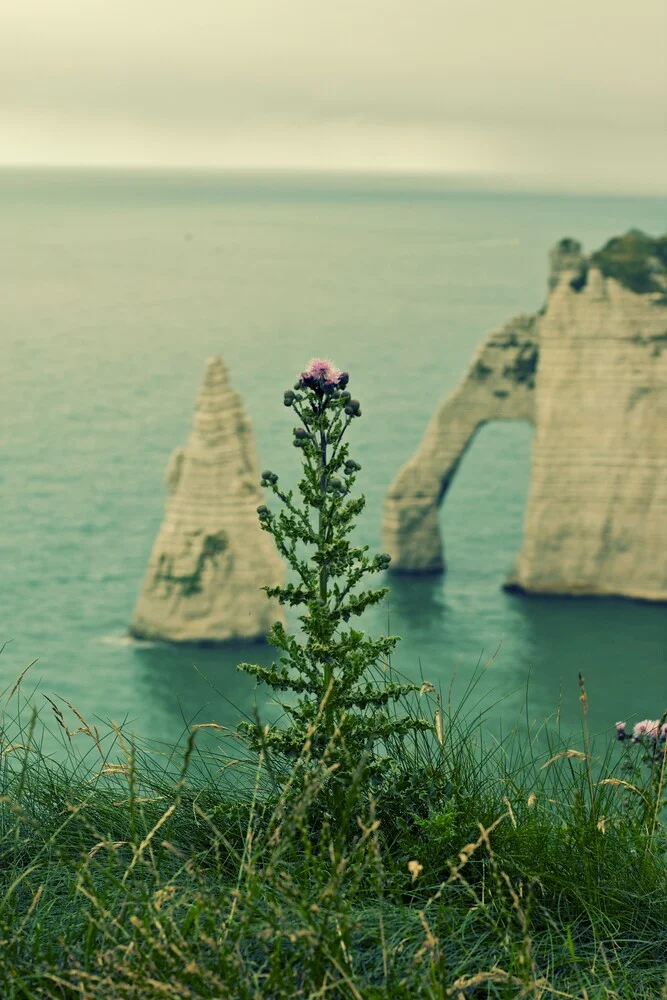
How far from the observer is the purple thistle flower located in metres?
6.14

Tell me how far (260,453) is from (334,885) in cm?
8024

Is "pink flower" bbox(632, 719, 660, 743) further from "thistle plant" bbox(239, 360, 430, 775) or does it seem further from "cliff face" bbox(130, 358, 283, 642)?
"cliff face" bbox(130, 358, 283, 642)

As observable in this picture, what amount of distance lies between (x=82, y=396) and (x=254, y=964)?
109359 millimetres

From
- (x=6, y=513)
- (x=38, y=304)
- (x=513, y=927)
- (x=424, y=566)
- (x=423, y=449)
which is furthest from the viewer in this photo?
(x=38, y=304)

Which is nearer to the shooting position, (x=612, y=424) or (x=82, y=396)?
(x=612, y=424)

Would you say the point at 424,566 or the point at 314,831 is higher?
the point at 314,831

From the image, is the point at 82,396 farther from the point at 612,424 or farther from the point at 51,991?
the point at 51,991

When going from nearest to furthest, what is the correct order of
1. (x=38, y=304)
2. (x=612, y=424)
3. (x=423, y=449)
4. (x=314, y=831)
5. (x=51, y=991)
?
(x=51, y=991), (x=314, y=831), (x=612, y=424), (x=423, y=449), (x=38, y=304)

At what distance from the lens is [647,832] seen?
593 cm

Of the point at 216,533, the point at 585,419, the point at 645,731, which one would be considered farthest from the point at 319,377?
the point at 585,419

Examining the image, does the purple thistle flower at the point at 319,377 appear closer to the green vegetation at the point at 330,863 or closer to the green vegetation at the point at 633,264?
the green vegetation at the point at 330,863

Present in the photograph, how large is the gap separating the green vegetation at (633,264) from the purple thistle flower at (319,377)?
4793 centimetres

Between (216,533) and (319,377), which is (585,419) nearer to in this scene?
(216,533)

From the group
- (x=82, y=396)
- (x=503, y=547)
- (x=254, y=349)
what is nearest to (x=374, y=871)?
(x=503, y=547)
